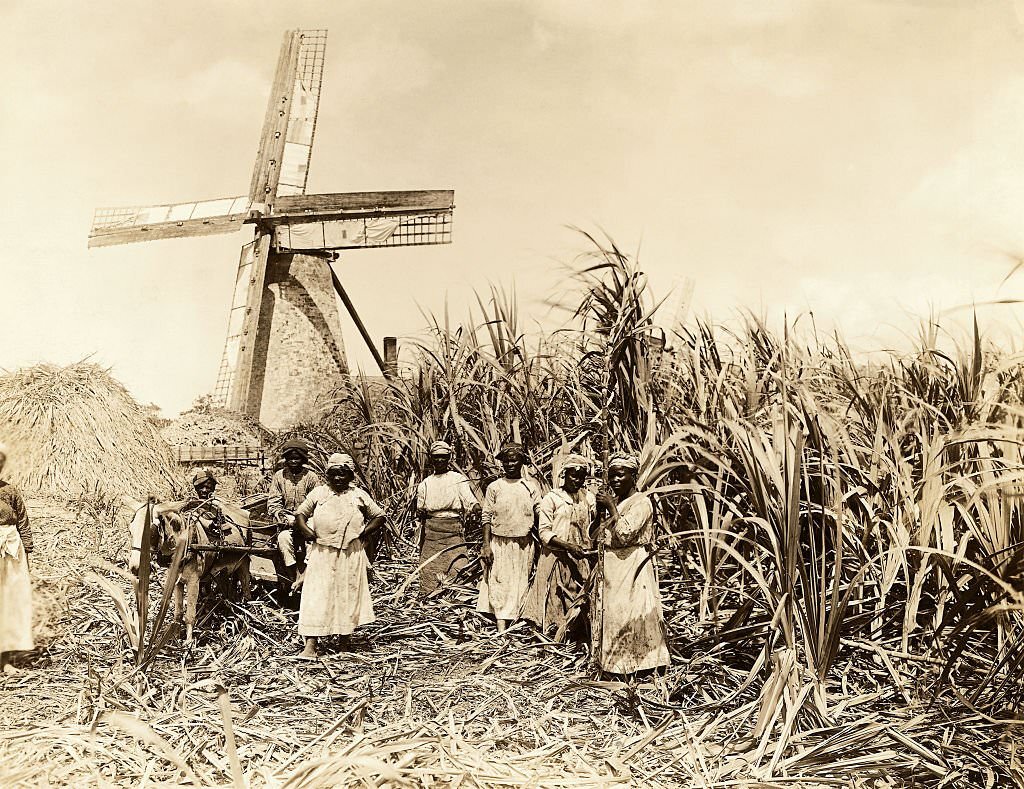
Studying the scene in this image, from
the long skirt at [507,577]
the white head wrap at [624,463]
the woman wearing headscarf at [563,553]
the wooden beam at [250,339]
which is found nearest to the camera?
the white head wrap at [624,463]

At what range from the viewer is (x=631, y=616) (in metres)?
3.98

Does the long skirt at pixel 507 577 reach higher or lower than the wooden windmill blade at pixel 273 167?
lower

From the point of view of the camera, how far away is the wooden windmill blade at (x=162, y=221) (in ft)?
38.7

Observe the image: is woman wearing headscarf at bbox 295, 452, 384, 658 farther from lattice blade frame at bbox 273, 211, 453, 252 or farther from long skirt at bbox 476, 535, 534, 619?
lattice blade frame at bbox 273, 211, 453, 252

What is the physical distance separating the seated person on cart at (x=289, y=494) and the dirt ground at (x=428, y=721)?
1.93 ft

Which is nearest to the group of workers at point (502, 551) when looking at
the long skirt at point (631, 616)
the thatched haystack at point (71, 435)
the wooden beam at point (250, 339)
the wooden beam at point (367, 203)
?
the long skirt at point (631, 616)

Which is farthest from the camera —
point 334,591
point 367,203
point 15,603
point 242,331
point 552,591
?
point 242,331

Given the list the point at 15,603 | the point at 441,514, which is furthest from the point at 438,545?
the point at 15,603

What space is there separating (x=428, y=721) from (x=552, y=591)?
156 centimetres

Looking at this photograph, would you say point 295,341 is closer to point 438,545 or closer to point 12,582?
point 438,545

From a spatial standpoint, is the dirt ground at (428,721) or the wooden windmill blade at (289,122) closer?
the dirt ground at (428,721)

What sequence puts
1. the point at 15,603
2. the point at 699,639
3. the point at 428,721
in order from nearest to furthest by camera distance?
the point at 428,721
the point at 699,639
the point at 15,603

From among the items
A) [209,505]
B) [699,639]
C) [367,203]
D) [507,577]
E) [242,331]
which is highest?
[367,203]

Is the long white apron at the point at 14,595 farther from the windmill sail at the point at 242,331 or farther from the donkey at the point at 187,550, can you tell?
the windmill sail at the point at 242,331
